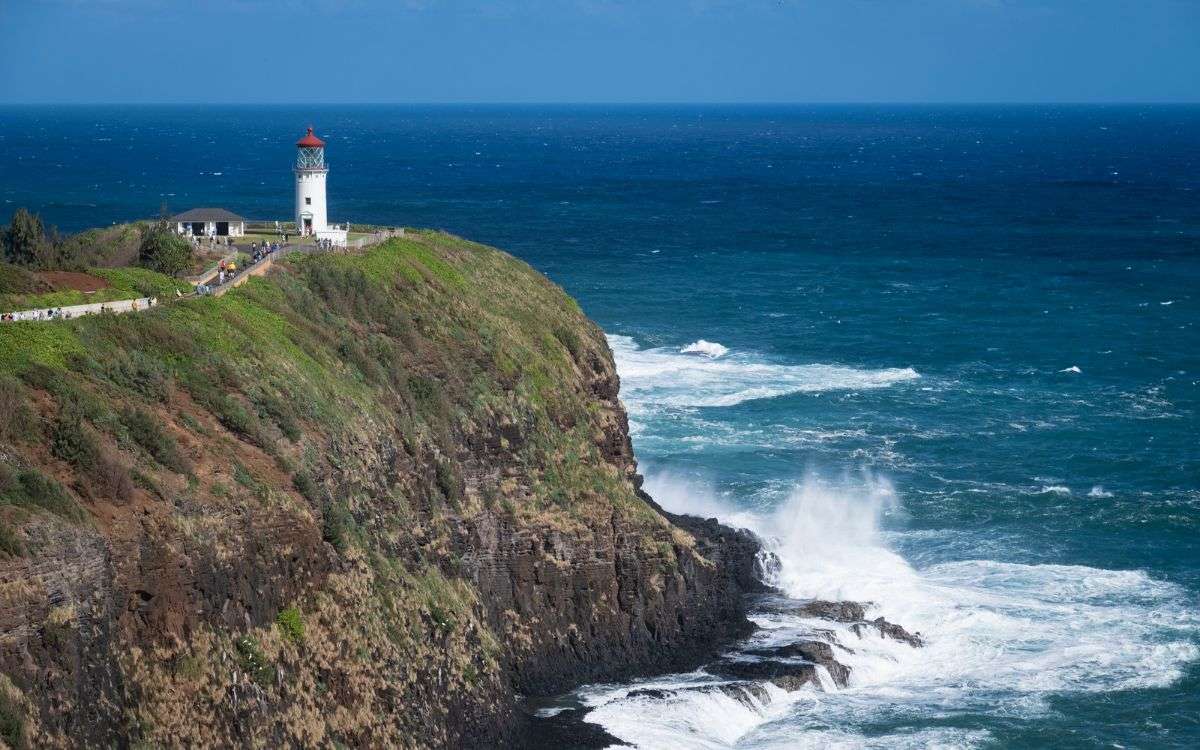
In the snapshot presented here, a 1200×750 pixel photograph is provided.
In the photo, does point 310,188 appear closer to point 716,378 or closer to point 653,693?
point 716,378

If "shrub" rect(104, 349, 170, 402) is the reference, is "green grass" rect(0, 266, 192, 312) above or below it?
above

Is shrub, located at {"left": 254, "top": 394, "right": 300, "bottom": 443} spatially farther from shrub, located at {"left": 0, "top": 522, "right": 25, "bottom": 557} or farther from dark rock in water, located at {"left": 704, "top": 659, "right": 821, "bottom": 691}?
dark rock in water, located at {"left": 704, "top": 659, "right": 821, "bottom": 691}

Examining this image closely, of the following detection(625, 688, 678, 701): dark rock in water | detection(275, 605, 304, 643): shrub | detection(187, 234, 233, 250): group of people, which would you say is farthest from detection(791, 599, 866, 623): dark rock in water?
detection(187, 234, 233, 250): group of people

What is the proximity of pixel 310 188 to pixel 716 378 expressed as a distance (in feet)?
83.7

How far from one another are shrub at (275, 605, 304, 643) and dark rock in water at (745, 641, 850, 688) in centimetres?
1471

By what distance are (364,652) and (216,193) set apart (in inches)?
5415

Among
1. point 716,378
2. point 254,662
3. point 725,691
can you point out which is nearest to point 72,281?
point 254,662

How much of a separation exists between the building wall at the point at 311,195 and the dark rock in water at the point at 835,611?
2376cm

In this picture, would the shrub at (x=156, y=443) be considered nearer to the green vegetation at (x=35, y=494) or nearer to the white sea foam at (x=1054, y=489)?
the green vegetation at (x=35, y=494)

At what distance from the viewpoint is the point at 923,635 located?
49.7m

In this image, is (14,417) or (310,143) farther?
(310,143)

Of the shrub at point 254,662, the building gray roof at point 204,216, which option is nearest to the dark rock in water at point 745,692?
the shrub at point 254,662

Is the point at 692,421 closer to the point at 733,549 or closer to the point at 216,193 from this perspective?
the point at 733,549

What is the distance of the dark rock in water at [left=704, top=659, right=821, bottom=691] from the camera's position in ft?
147
